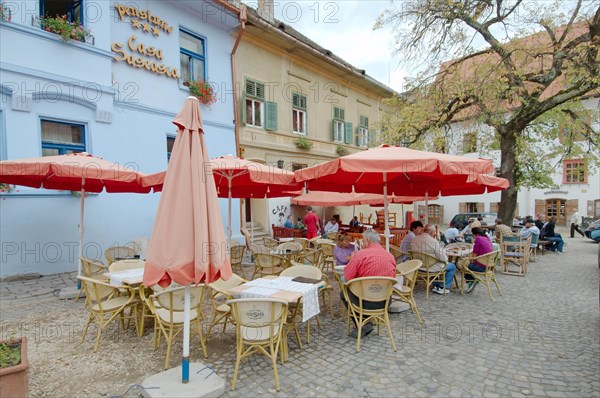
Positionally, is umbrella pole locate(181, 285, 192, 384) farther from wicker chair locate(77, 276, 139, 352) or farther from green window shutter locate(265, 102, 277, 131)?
green window shutter locate(265, 102, 277, 131)

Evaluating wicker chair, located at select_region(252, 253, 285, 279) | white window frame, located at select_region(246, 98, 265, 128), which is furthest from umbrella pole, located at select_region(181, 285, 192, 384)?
white window frame, located at select_region(246, 98, 265, 128)

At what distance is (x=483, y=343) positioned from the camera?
4094 mm

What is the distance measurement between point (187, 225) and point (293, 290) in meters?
1.54

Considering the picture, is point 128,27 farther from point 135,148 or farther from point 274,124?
point 274,124

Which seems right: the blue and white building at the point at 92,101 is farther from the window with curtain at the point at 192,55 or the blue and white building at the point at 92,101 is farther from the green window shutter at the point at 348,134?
the green window shutter at the point at 348,134

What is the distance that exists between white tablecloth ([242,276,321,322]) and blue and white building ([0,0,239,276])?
600 cm

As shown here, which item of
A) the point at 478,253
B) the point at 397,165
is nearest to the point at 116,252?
the point at 397,165

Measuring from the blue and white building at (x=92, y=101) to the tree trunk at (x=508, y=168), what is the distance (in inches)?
393

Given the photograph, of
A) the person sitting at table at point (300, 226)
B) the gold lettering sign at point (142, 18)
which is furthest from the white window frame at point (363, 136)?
the gold lettering sign at point (142, 18)

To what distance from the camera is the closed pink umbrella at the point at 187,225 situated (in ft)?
9.37

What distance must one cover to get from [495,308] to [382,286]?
9.09ft

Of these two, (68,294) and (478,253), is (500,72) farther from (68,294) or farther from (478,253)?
(68,294)

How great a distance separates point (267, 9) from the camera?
15.2 m

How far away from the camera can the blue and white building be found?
6.97 meters
